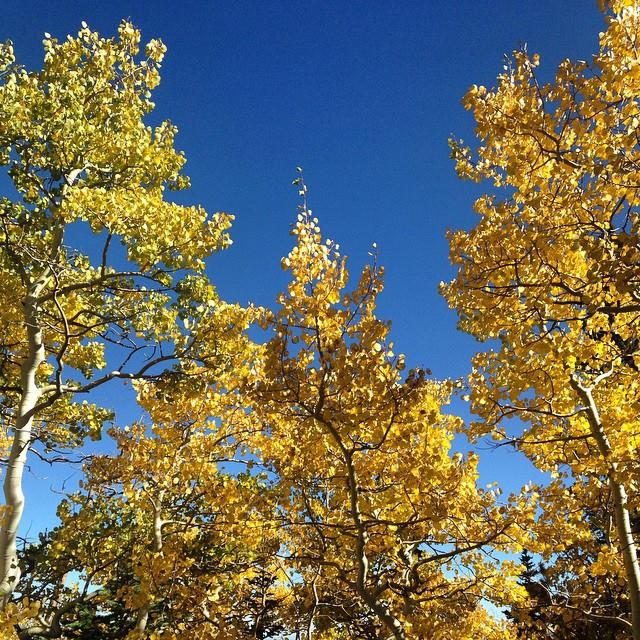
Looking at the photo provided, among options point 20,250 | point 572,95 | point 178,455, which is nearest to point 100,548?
point 178,455

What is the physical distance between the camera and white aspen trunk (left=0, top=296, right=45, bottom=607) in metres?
5.64

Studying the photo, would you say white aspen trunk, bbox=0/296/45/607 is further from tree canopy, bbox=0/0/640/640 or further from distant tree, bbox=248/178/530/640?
distant tree, bbox=248/178/530/640

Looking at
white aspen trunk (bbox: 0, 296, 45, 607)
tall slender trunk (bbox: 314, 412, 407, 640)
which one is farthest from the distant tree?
white aspen trunk (bbox: 0, 296, 45, 607)

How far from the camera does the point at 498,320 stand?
5.30 m

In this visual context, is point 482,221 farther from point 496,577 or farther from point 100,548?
point 100,548

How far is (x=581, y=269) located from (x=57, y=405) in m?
8.96

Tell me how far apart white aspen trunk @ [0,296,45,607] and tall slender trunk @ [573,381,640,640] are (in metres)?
7.16

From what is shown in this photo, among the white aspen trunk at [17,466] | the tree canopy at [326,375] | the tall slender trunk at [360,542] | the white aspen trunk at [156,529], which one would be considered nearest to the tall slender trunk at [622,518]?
the tree canopy at [326,375]

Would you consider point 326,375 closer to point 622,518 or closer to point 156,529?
point 622,518

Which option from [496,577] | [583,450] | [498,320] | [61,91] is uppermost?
[61,91]

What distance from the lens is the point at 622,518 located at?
5.70 m

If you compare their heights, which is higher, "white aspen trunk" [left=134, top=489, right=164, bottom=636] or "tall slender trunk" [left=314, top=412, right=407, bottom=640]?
"white aspen trunk" [left=134, top=489, right=164, bottom=636]

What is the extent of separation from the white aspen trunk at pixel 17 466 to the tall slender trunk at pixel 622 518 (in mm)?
7161

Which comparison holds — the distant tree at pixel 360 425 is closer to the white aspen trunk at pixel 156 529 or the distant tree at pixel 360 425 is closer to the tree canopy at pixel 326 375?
the tree canopy at pixel 326 375
